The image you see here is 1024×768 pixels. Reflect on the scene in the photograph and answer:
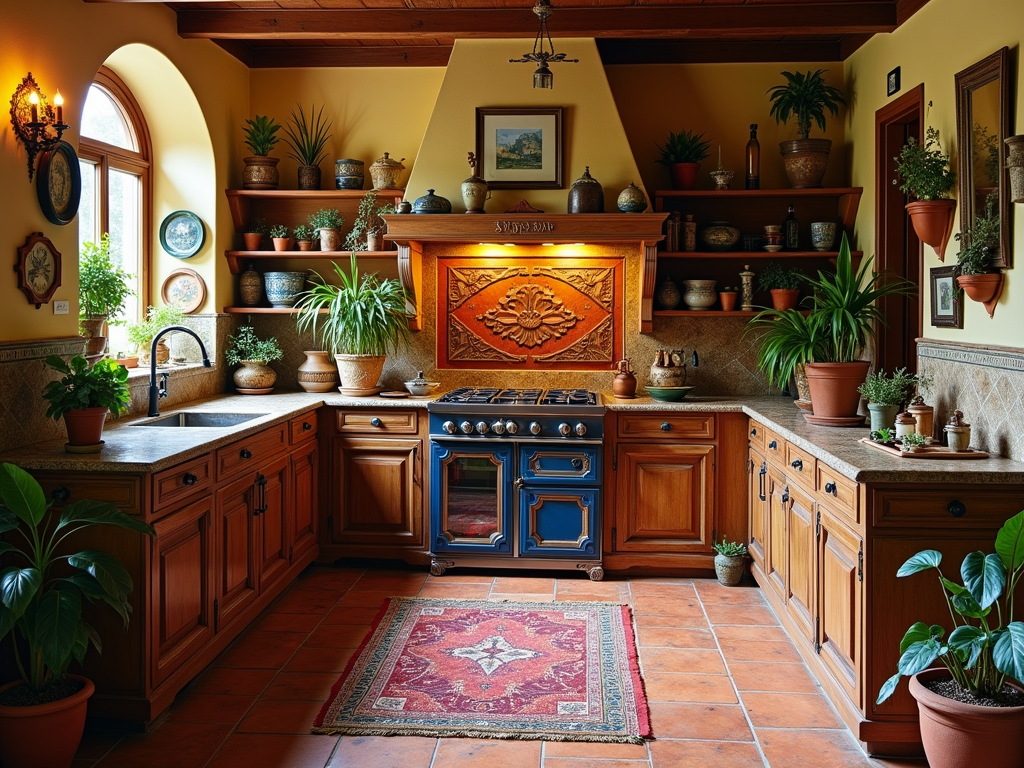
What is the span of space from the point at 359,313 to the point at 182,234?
3.63 feet

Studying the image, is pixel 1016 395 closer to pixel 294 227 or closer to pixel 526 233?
pixel 526 233

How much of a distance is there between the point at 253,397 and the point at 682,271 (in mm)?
2616

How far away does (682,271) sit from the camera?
5.41 meters

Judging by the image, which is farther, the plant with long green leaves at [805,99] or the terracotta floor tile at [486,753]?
the plant with long green leaves at [805,99]

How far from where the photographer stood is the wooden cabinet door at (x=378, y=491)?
16.2ft

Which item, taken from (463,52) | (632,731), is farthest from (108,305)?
(632,731)

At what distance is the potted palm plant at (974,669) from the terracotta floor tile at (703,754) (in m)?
0.43

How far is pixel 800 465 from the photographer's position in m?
3.69

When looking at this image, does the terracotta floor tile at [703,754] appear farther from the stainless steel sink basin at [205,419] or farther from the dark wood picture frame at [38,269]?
the dark wood picture frame at [38,269]

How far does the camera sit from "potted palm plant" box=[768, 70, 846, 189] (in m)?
5.06

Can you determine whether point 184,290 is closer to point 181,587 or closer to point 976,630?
point 181,587

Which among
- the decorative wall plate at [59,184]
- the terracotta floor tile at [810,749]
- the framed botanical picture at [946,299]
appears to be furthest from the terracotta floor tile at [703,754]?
the decorative wall plate at [59,184]

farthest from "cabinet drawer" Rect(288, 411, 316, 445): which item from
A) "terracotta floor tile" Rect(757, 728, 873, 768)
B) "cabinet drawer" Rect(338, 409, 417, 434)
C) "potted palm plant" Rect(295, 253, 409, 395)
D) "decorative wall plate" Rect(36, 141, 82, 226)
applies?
"terracotta floor tile" Rect(757, 728, 873, 768)

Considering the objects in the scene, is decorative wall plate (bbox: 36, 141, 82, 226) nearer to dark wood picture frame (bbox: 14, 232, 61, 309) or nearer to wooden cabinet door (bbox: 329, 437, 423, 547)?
dark wood picture frame (bbox: 14, 232, 61, 309)
